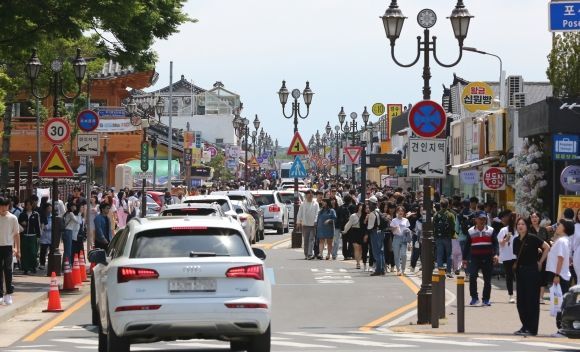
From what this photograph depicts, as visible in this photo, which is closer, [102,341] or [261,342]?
[261,342]

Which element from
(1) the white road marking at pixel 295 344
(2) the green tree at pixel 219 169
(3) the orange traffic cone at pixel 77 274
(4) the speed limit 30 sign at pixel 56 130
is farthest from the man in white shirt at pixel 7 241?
(2) the green tree at pixel 219 169

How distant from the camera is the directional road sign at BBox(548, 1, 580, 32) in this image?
22.4 meters

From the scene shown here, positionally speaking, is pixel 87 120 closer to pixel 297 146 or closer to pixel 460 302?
pixel 297 146

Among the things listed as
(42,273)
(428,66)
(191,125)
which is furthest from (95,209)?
(191,125)

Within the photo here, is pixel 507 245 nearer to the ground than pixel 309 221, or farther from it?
nearer to the ground

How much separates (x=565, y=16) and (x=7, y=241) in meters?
10.3

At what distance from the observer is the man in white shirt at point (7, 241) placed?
22.0 meters

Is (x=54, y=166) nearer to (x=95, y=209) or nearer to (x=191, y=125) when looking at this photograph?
(x=95, y=209)

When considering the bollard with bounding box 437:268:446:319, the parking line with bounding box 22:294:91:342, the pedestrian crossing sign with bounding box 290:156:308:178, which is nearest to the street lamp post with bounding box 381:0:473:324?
the bollard with bounding box 437:268:446:319

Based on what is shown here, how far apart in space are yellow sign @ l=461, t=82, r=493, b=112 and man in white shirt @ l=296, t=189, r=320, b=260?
28.4 m

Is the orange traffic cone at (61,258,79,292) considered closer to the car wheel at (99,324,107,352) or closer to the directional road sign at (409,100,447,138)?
the directional road sign at (409,100,447,138)

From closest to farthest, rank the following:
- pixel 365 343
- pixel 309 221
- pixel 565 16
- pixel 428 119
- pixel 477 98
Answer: pixel 365 343
pixel 428 119
pixel 565 16
pixel 309 221
pixel 477 98

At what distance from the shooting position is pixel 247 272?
14008 mm

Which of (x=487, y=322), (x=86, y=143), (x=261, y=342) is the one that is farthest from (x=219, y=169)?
(x=261, y=342)
